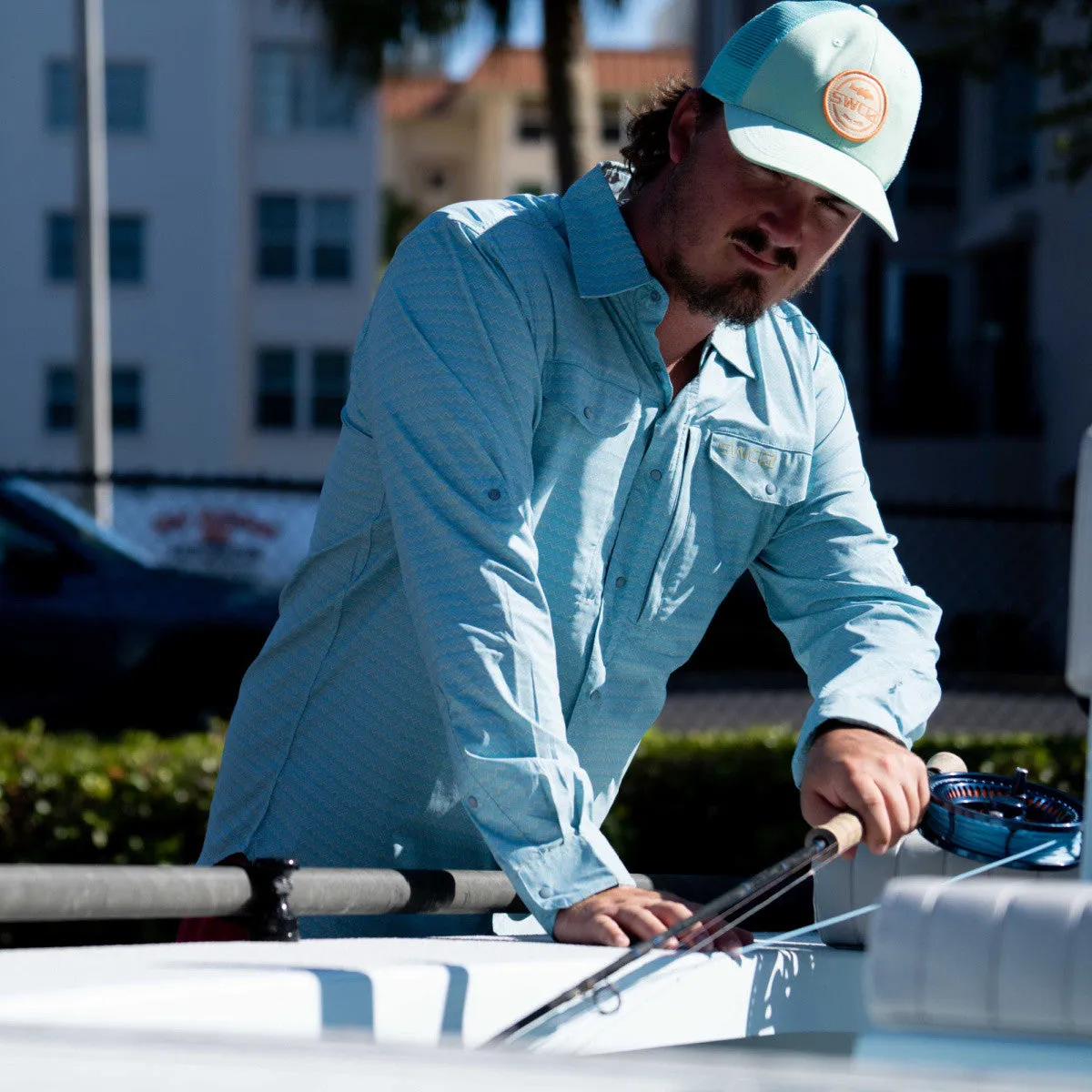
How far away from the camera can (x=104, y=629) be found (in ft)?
28.5

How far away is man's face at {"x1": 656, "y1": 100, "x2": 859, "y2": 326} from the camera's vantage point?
2.11m

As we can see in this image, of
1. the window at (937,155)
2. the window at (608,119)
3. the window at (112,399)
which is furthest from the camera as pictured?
the window at (608,119)

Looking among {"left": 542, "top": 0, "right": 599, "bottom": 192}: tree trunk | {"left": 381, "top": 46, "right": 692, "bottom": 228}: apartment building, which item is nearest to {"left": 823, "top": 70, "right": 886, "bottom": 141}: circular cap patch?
{"left": 542, "top": 0, "right": 599, "bottom": 192}: tree trunk

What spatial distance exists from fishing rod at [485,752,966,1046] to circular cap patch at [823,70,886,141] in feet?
2.72

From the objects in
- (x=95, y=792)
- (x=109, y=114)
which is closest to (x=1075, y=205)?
(x=95, y=792)

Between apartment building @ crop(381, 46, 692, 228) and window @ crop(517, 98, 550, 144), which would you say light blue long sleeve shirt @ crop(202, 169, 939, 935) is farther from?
window @ crop(517, 98, 550, 144)

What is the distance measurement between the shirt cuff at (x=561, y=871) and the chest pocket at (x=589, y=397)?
567 millimetres

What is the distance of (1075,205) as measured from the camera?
1852cm

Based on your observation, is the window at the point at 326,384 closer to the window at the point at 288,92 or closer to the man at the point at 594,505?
the window at the point at 288,92

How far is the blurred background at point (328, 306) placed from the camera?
883 cm

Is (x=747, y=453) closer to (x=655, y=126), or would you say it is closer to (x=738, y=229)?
(x=738, y=229)

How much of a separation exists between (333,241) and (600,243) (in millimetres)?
32313

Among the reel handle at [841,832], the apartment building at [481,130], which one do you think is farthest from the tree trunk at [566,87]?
the apartment building at [481,130]

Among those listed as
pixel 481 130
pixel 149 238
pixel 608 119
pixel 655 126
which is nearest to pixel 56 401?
pixel 149 238
